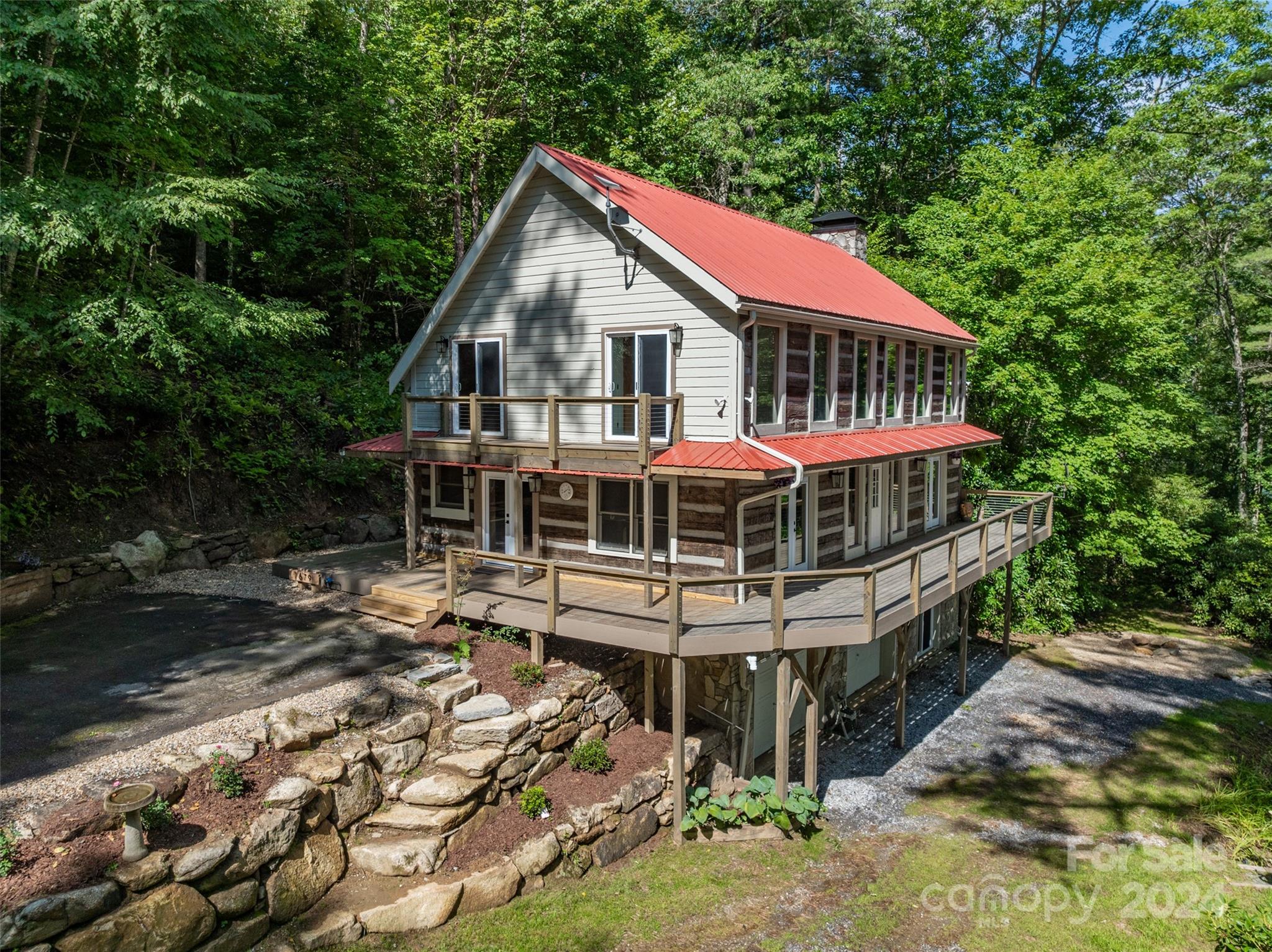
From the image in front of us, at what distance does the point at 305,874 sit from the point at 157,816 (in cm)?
154

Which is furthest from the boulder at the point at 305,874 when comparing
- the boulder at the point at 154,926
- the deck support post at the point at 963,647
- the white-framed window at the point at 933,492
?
the white-framed window at the point at 933,492

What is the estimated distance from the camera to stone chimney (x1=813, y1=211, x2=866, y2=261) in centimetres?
2147

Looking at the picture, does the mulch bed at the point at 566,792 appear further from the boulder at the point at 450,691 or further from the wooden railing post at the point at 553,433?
the wooden railing post at the point at 553,433

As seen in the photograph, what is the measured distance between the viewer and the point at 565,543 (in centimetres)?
1340

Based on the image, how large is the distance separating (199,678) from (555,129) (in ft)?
70.0

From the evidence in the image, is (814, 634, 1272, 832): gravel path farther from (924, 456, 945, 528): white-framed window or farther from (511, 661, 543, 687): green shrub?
(511, 661, 543, 687): green shrub

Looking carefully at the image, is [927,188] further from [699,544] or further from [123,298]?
[123,298]

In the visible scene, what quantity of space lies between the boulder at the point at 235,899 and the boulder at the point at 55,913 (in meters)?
0.79

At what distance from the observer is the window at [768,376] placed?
1198 cm

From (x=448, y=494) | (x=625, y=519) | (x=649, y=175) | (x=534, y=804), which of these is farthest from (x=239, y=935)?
(x=649, y=175)

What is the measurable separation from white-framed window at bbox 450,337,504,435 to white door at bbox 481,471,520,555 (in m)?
0.97

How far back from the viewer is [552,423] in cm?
1165

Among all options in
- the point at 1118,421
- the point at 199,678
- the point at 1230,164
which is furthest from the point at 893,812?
the point at 1230,164

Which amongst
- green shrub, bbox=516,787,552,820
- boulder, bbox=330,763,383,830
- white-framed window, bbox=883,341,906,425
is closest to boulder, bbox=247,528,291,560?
boulder, bbox=330,763,383,830
